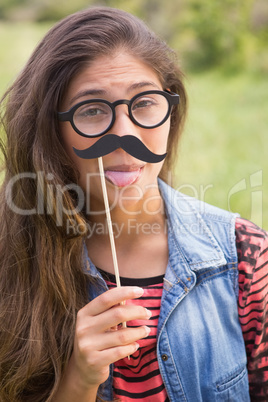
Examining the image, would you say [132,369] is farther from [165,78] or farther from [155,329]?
[165,78]

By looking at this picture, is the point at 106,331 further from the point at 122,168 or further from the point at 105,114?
the point at 105,114

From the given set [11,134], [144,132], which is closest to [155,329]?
[144,132]

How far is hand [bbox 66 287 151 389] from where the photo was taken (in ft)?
3.80

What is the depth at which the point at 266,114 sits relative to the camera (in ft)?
15.9

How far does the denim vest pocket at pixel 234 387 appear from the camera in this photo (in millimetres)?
1420

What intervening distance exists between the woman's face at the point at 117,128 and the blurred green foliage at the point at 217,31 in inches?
188

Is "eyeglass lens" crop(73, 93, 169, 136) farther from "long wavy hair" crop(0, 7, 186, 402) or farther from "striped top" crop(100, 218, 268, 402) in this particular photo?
"striped top" crop(100, 218, 268, 402)

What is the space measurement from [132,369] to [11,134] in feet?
2.52

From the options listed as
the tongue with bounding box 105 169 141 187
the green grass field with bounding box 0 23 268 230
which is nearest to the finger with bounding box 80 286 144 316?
the tongue with bounding box 105 169 141 187

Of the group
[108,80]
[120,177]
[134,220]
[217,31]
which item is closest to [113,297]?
[120,177]

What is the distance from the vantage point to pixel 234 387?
1434mm

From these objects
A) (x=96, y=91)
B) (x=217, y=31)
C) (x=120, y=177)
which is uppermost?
(x=217, y=31)

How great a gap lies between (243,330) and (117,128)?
684mm

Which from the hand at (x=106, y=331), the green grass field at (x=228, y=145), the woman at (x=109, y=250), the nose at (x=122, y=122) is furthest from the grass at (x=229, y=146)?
the hand at (x=106, y=331)
